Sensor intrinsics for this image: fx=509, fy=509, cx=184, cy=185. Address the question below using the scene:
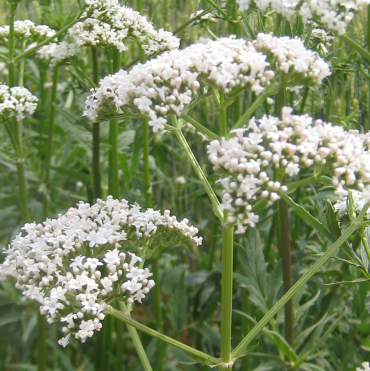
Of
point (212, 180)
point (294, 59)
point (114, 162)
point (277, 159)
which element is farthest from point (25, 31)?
point (277, 159)

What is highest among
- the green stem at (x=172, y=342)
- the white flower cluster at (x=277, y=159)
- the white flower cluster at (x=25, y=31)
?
the white flower cluster at (x=25, y=31)

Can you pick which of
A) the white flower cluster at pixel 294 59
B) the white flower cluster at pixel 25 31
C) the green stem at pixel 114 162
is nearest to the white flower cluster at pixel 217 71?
the white flower cluster at pixel 294 59

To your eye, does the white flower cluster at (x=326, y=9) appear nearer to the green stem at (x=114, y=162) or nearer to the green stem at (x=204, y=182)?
the green stem at (x=204, y=182)

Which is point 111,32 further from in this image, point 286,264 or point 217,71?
point 286,264

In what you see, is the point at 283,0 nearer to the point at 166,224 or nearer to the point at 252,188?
the point at 252,188

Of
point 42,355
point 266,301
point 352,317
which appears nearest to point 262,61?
point 266,301

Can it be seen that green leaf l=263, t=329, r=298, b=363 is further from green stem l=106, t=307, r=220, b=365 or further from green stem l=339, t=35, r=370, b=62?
green stem l=339, t=35, r=370, b=62
